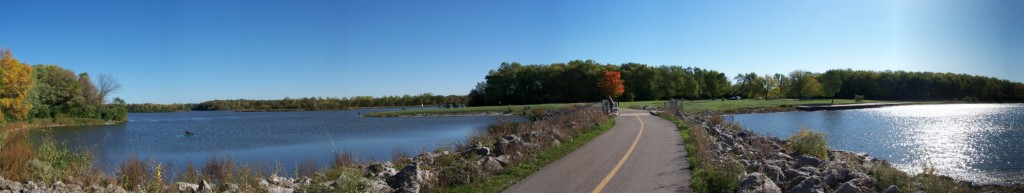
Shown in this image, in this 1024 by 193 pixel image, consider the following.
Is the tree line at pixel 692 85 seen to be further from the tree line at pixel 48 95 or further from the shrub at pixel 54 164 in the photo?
the shrub at pixel 54 164

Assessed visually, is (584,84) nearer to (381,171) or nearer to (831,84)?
(831,84)

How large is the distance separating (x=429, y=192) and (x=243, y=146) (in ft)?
74.4

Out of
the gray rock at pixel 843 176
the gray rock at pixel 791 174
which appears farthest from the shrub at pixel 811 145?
the gray rock at pixel 843 176

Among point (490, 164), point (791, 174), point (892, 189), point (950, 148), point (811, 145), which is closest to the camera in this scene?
point (892, 189)

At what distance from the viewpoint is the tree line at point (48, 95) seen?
47.7 metres

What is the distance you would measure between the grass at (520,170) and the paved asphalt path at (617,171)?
0.22 m

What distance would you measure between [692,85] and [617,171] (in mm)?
94318

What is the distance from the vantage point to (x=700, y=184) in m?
9.23

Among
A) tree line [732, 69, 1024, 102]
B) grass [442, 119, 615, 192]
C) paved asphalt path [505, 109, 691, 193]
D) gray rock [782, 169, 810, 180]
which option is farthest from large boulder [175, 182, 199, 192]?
tree line [732, 69, 1024, 102]

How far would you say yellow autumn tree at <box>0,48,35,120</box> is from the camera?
46812 millimetres

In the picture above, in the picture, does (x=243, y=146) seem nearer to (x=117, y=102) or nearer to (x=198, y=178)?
(x=198, y=178)

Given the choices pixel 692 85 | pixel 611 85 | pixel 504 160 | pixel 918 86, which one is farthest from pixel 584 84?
pixel 504 160

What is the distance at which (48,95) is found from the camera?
6303 centimetres

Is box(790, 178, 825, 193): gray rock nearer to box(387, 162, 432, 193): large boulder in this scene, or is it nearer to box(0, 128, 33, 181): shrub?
box(387, 162, 432, 193): large boulder
